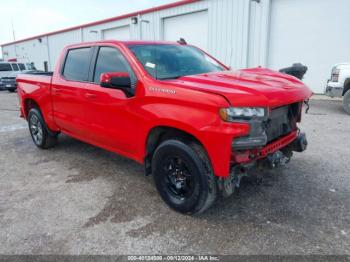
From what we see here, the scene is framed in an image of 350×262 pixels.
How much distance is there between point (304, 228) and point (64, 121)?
3.64m

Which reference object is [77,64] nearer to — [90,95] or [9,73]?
[90,95]

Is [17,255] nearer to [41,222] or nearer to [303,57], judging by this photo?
[41,222]

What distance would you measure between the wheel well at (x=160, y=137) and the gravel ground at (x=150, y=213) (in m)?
0.52

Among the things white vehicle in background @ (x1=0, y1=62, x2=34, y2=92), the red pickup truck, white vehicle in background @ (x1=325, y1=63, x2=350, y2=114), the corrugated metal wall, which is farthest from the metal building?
the red pickup truck

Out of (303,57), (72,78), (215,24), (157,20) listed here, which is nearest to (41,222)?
(72,78)

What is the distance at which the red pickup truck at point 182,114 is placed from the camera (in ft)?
8.67

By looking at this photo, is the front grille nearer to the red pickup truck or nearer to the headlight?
the red pickup truck

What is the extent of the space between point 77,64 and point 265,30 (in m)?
10.2

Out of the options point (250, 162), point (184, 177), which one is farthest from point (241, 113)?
point (184, 177)

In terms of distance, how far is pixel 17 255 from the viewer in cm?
257

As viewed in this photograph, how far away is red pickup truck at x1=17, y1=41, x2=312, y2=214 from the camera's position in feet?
8.67

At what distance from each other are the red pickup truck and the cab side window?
0.01m

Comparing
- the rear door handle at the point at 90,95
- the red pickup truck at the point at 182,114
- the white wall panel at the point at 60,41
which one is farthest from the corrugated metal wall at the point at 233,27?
the rear door handle at the point at 90,95

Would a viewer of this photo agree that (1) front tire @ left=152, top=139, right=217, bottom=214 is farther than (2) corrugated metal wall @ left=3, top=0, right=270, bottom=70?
No
